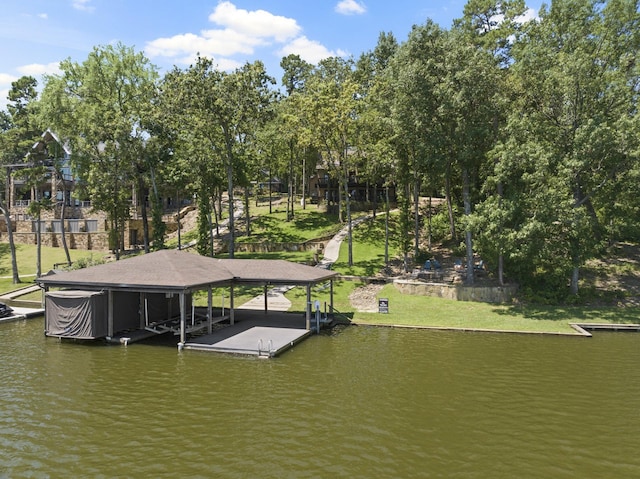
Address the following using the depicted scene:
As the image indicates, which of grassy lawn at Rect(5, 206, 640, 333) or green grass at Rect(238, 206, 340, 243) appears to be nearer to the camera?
grassy lawn at Rect(5, 206, 640, 333)

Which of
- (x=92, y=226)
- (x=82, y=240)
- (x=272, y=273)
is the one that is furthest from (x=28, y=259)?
(x=272, y=273)

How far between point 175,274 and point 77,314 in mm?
5450

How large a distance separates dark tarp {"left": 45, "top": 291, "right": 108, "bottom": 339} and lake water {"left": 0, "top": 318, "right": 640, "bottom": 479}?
1043mm

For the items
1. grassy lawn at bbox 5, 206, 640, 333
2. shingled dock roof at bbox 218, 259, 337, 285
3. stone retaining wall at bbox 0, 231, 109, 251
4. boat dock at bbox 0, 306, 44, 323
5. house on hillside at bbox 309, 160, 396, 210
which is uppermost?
house on hillside at bbox 309, 160, 396, 210

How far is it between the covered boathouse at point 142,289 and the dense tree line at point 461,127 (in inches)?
552

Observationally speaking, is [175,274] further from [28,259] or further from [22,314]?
[28,259]

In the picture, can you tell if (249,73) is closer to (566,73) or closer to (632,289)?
(566,73)

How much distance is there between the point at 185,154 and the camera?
147 ft

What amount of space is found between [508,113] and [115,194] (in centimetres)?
3865

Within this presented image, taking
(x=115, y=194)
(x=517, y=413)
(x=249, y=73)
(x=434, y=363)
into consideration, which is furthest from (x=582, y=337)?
(x=115, y=194)

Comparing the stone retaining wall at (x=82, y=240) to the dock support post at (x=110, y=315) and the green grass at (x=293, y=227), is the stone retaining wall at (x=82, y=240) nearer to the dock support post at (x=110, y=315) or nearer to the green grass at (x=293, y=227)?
the green grass at (x=293, y=227)

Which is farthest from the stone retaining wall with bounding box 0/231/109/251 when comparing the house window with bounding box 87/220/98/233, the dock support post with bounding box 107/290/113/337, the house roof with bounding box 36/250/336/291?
the dock support post with bounding box 107/290/113/337

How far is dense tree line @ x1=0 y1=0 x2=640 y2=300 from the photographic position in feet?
99.1

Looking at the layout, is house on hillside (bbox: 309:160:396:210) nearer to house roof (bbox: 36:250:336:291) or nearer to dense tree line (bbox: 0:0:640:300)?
dense tree line (bbox: 0:0:640:300)
